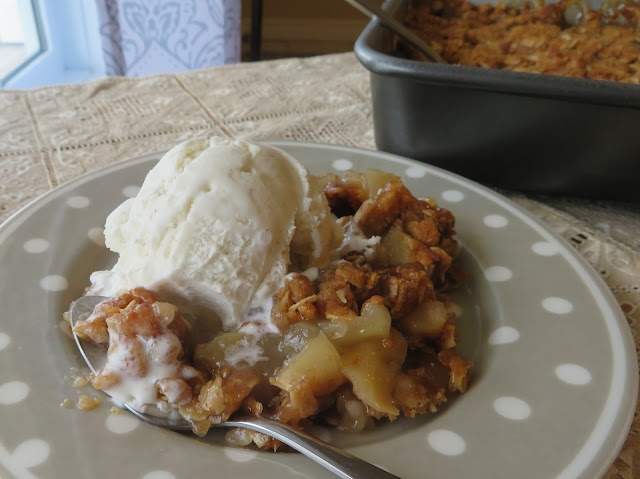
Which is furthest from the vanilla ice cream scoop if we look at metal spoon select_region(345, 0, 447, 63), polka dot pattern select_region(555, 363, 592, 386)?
metal spoon select_region(345, 0, 447, 63)

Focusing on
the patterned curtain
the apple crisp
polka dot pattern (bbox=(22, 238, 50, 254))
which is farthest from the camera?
the patterned curtain

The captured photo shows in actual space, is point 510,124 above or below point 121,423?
above

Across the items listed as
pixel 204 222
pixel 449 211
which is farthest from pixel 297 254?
pixel 449 211

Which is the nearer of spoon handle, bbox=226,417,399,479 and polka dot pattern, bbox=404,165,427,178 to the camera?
spoon handle, bbox=226,417,399,479

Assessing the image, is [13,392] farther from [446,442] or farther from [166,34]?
[166,34]

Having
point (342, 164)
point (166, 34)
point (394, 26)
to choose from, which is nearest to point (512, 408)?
point (342, 164)

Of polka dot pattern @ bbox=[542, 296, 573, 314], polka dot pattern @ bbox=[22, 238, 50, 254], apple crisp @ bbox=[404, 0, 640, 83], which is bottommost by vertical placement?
polka dot pattern @ bbox=[22, 238, 50, 254]

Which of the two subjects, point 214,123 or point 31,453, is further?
point 214,123

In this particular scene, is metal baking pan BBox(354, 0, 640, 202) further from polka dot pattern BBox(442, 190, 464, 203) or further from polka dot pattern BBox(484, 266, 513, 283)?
polka dot pattern BBox(484, 266, 513, 283)
